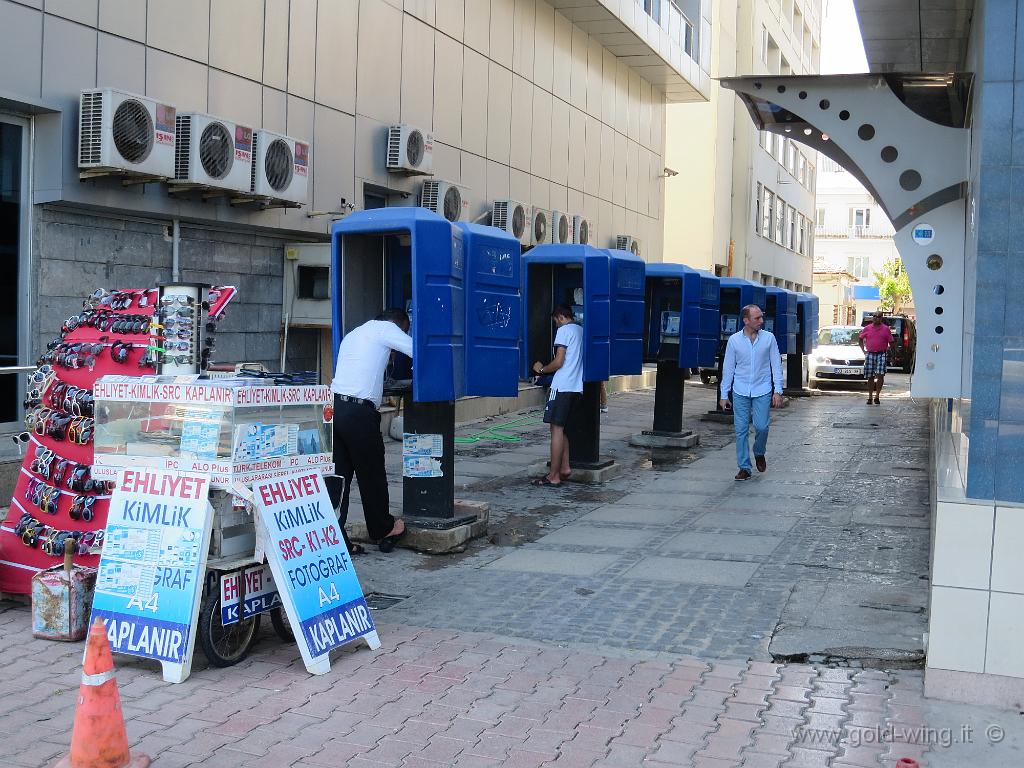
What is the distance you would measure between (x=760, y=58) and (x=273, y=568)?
31.9 metres

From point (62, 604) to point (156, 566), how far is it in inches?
32.6

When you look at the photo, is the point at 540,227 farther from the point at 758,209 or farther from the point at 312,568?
the point at 758,209

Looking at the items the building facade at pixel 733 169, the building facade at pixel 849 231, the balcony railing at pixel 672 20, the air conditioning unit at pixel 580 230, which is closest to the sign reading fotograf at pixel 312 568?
the air conditioning unit at pixel 580 230

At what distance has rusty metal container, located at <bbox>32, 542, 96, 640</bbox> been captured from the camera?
218 inches

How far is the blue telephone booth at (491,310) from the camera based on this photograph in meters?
8.09

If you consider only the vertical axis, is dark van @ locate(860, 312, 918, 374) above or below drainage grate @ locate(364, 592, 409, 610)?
above

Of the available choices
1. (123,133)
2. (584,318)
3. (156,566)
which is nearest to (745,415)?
(584,318)

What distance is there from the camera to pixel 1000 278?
4.72 meters

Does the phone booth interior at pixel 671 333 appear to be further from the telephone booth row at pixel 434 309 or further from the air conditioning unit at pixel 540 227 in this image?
the telephone booth row at pixel 434 309

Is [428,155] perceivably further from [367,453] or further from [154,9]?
[367,453]

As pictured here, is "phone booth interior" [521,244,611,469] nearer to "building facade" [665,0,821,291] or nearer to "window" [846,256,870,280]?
"building facade" [665,0,821,291]

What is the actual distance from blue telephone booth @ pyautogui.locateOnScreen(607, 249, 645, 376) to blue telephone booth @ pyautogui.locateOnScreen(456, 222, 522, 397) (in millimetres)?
2865

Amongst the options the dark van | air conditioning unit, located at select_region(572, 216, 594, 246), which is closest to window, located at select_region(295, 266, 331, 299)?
air conditioning unit, located at select_region(572, 216, 594, 246)

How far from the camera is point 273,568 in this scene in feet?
17.0
